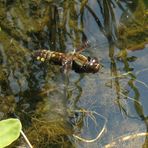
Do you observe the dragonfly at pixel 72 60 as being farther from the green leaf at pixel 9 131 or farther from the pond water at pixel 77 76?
the green leaf at pixel 9 131

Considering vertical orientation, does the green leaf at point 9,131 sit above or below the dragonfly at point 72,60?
below

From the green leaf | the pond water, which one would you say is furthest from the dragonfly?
the green leaf

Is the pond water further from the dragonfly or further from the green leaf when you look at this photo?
the green leaf

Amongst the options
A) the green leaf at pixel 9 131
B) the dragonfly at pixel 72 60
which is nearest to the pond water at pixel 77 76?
the dragonfly at pixel 72 60

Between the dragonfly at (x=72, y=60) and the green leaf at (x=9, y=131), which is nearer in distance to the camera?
the green leaf at (x=9, y=131)

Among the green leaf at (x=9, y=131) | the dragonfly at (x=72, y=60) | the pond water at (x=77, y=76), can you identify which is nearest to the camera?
the green leaf at (x=9, y=131)

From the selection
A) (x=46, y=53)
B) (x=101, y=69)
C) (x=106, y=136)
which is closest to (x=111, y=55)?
(x=101, y=69)

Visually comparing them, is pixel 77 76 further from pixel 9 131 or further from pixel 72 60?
pixel 9 131
